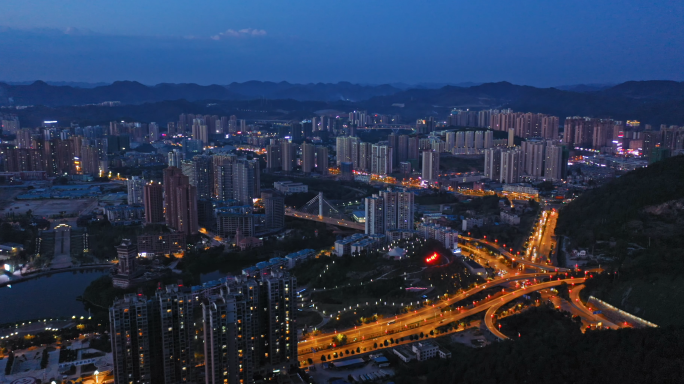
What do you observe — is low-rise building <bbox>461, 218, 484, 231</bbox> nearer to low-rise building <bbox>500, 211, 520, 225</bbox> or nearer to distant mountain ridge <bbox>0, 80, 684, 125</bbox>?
low-rise building <bbox>500, 211, 520, 225</bbox>

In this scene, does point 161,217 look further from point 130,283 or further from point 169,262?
point 130,283

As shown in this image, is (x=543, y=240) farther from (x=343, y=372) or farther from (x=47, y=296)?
(x=47, y=296)

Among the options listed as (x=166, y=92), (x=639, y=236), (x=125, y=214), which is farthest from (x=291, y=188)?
(x=166, y=92)

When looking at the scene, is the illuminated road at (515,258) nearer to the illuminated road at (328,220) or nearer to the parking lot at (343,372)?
the illuminated road at (328,220)

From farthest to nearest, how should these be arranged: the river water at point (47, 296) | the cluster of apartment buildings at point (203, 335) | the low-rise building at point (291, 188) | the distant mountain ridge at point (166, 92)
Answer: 1. the distant mountain ridge at point (166, 92)
2. the low-rise building at point (291, 188)
3. the river water at point (47, 296)
4. the cluster of apartment buildings at point (203, 335)

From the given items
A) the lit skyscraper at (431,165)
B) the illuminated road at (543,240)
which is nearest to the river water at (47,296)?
the illuminated road at (543,240)

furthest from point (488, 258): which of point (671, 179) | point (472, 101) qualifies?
point (472, 101)

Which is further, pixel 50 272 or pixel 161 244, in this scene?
pixel 161 244
